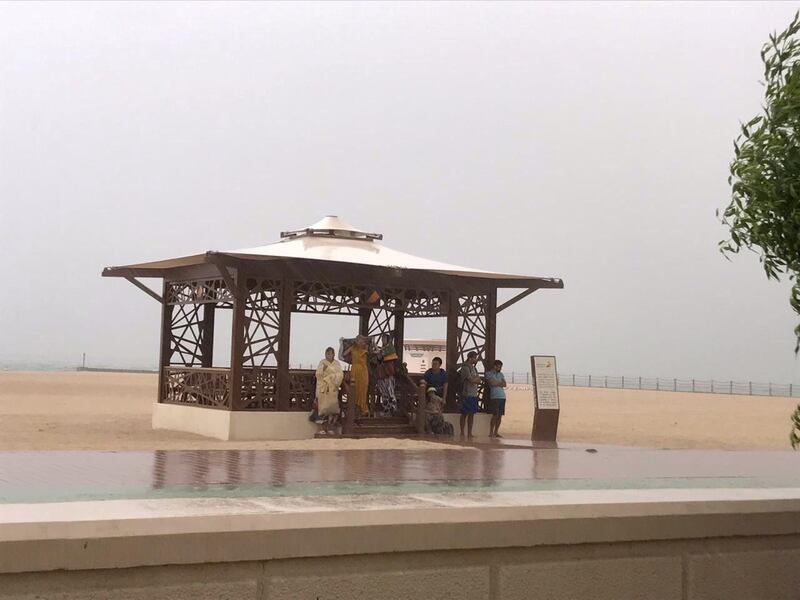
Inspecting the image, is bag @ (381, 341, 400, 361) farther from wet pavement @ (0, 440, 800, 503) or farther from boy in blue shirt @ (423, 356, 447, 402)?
wet pavement @ (0, 440, 800, 503)

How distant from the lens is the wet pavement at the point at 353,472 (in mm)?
5941

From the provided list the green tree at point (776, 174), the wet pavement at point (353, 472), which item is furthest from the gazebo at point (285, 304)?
the green tree at point (776, 174)

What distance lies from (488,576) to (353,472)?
309 cm

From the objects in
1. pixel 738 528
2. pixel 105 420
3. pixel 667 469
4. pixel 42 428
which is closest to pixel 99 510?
pixel 738 528

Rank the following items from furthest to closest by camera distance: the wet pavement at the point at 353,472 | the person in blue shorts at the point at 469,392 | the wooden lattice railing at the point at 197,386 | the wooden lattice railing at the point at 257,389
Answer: the person in blue shorts at the point at 469,392, the wooden lattice railing at the point at 197,386, the wooden lattice railing at the point at 257,389, the wet pavement at the point at 353,472

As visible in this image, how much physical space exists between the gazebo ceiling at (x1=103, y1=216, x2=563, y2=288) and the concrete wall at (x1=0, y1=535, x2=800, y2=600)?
10682 millimetres

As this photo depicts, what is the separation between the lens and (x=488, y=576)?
5.08 m

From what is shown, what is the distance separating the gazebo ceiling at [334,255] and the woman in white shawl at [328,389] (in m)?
1.59

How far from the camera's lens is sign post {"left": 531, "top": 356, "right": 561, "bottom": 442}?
1700 centimetres

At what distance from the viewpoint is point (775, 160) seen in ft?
19.3

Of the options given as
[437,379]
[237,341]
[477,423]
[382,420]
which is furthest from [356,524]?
[477,423]

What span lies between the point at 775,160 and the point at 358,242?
12.0 m

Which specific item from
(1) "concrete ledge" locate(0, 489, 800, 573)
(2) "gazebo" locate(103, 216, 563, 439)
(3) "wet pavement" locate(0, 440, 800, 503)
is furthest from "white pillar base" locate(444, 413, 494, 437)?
(1) "concrete ledge" locate(0, 489, 800, 573)

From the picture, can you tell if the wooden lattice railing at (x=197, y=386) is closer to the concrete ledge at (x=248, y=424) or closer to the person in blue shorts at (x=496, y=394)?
the concrete ledge at (x=248, y=424)
